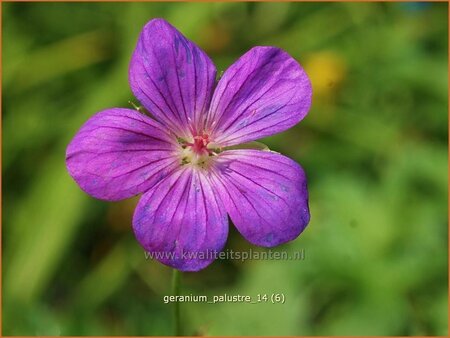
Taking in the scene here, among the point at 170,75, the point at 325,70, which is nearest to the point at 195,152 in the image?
the point at 170,75

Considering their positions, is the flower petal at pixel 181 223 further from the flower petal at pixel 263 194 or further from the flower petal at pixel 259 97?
the flower petal at pixel 259 97

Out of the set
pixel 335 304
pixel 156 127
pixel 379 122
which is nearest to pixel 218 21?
pixel 379 122

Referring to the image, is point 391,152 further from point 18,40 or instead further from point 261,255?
point 18,40

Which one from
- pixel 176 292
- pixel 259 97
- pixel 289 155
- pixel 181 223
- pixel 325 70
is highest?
pixel 259 97

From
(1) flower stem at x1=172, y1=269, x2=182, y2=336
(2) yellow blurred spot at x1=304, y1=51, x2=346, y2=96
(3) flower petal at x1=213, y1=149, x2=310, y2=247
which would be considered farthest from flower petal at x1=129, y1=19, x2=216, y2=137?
(2) yellow blurred spot at x1=304, y1=51, x2=346, y2=96

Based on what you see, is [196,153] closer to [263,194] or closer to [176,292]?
[263,194]

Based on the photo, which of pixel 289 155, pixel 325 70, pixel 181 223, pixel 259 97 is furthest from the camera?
pixel 325 70

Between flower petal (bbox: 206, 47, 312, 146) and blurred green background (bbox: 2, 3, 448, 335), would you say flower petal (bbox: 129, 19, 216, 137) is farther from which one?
blurred green background (bbox: 2, 3, 448, 335)
